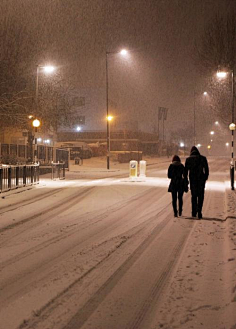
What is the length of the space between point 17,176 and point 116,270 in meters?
14.1

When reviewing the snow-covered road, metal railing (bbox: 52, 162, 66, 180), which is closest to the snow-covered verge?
the snow-covered road

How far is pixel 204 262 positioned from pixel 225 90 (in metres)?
36.7

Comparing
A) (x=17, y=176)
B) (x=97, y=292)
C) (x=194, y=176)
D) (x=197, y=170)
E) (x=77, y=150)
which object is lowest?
(x=97, y=292)

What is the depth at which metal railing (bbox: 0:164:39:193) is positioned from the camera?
18052 millimetres

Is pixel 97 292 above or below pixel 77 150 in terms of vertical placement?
below

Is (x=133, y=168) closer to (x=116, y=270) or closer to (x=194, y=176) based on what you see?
(x=194, y=176)

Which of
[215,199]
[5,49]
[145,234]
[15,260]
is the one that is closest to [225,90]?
[5,49]

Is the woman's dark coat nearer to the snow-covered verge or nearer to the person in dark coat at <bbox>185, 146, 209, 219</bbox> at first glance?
the person in dark coat at <bbox>185, 146, 209, 219</bbox>

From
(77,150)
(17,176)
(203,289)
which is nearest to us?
(203,289)

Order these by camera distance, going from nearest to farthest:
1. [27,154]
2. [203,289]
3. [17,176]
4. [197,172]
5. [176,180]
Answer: [203,289]
[197,172]
[176,180]
[17,176]
[27,154]

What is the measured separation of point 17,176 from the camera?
19.9 meters

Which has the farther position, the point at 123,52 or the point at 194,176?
the point at 123,52

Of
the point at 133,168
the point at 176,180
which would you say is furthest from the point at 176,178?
the point at 133,168

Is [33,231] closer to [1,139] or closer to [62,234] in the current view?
[62,234]
